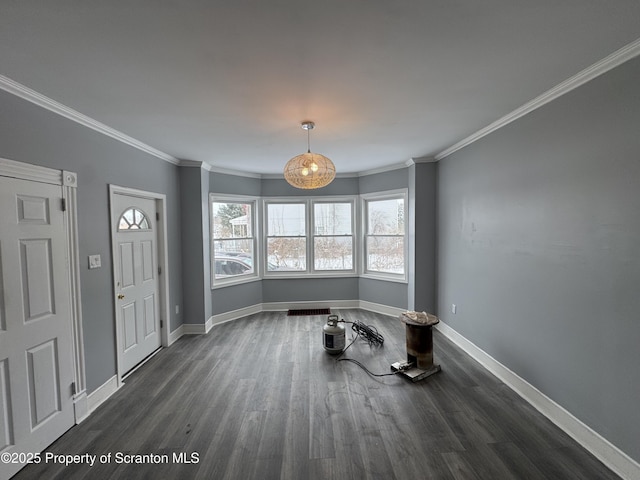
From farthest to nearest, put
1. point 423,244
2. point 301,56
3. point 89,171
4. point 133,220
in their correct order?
point 423,244 < point 133,220 < point 89,171 < point 301,56

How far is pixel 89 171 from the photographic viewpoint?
258 centimetres

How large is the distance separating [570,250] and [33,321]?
13.1 feet

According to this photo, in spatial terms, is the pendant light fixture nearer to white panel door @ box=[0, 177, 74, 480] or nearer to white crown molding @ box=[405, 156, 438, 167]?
white panel door @ box=[0, 177, 74, 480]

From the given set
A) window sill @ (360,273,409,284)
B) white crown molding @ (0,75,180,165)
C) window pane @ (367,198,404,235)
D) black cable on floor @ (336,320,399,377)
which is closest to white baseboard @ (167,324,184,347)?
black cable on floor @ (336,320,399,377)

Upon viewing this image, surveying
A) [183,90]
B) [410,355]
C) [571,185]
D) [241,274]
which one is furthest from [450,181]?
[241,274]

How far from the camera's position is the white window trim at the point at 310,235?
17.6ft

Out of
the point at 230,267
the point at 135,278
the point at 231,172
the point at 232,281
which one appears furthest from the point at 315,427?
the point at 231,172

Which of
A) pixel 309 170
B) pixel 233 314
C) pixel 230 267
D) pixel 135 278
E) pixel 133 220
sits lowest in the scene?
pixel 233 314

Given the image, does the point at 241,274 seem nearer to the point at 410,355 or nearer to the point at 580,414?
the point at 410,355

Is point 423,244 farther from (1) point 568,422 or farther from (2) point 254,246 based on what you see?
(2) point 254,246

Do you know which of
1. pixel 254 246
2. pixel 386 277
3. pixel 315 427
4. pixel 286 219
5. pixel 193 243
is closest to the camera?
pixel 315 427

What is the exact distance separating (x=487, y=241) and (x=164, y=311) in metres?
4.15

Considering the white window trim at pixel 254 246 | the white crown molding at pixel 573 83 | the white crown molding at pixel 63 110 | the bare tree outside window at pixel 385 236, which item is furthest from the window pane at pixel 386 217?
the white crown molding at pixel 63 110

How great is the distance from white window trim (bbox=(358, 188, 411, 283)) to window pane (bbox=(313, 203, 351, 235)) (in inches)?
11.1
